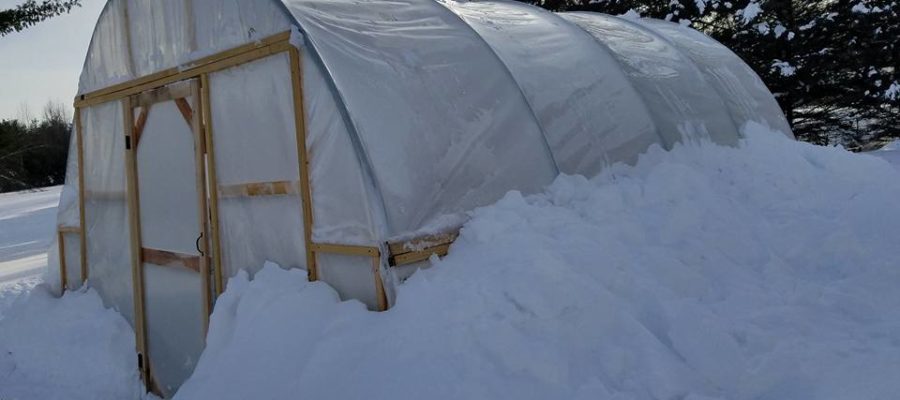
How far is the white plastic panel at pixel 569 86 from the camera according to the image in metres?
5.52

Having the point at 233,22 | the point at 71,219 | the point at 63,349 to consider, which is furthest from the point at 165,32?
the point at 63,349

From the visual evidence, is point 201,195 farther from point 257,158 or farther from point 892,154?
point 892,154

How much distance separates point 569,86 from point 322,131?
8.13 ft

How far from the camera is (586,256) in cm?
421

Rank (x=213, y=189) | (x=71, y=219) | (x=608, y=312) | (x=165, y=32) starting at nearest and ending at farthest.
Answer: (x=608, y=312)
(x=213, y=189)
(x=165, y=32)
(x=71, y=219)

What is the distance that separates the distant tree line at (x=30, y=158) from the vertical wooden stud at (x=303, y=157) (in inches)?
1102

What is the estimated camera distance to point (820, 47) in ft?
57.7

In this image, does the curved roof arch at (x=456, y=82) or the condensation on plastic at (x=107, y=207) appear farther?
the condensation on plastic at (x=107, y=207)

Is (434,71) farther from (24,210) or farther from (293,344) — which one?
(24,210)

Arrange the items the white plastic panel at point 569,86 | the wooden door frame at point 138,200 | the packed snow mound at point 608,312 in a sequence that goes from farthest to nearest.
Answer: the white plastic panel at point 569,86
the wooden door frame at point 138,200
the packed snow mound at point 608,312

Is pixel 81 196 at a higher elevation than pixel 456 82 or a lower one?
lower

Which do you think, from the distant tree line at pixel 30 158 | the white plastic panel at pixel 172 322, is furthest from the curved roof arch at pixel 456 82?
the distant tree line at pixel 30 158

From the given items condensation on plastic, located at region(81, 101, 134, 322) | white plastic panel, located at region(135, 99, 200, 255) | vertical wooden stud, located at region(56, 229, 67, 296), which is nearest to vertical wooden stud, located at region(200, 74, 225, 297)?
white plastic panel, located at region(135, 99, 200, 255)

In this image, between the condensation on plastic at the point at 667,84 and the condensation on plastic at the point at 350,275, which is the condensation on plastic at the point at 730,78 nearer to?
the condensation on plastic at the point at 667,84
